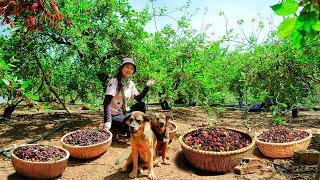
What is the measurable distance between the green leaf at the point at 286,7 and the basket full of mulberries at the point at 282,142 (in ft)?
19.2

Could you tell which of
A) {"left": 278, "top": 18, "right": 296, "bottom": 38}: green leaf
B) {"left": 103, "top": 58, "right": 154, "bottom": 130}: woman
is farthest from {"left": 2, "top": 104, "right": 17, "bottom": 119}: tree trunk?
{"left": 278, "top": 18, "right": 296, "bottom": 38}: green leaf

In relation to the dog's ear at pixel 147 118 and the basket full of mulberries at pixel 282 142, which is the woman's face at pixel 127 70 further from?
the basket full of mulberries at pixel 282 142

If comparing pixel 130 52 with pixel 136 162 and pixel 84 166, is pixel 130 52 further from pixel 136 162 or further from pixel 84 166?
pixel 136 162

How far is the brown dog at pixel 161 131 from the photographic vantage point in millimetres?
5535

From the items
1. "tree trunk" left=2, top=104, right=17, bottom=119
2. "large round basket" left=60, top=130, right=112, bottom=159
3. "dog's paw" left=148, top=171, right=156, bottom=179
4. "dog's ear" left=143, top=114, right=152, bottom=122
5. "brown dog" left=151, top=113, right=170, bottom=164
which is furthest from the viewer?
"tree trunk" left=2, top=104, right=17, bottom=119

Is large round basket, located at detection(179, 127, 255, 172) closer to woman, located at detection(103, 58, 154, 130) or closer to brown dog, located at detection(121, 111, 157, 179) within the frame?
brown dog, located at detection(121, 111, 157, 179)

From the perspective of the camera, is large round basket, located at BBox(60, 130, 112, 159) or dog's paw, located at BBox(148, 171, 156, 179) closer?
dog's paw, located at BBox(148, 171, 156, 179)

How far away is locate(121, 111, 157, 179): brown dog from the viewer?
496 cm

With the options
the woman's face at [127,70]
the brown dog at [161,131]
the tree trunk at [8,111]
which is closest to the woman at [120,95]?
the woman's face at [127,70]

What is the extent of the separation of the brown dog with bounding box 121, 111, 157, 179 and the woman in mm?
1454

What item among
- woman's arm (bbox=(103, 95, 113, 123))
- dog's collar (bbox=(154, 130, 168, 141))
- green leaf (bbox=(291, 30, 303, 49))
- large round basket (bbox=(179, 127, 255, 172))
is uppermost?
green leaf (bbox=(291, 30, 303, 49))

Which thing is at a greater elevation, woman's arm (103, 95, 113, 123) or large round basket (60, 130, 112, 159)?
woman's arm (103, 95, 113, 123)

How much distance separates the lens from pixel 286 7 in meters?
1.08

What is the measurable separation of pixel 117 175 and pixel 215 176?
4.76 ft
